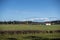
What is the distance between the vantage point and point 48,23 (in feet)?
148

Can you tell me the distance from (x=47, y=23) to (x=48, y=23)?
0.46 meters

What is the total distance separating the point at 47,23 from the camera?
147 feet
